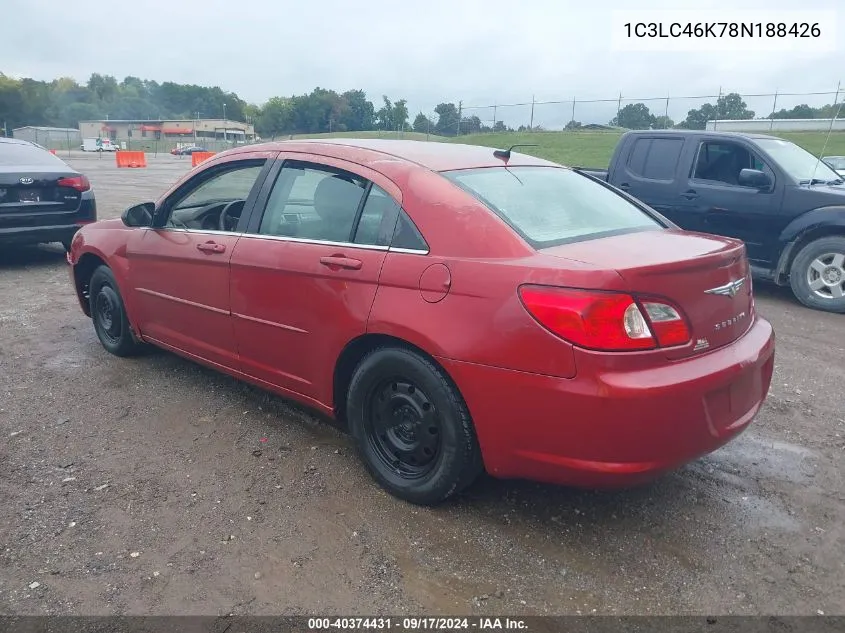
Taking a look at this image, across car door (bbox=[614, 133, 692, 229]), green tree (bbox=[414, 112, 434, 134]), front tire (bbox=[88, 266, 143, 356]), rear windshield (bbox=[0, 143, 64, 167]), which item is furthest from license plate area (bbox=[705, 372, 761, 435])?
green tree (bbox=[414, 112, 434, 134])

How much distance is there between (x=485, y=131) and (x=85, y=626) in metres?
36.8

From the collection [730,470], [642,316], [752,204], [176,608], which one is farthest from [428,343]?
[752,204]

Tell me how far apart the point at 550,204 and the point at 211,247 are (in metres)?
1.93

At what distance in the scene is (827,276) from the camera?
6.89 m

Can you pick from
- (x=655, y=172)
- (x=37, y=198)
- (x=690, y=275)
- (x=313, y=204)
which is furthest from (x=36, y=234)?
(x=690, y=275)

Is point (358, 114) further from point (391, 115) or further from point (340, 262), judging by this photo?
point (340, 262)

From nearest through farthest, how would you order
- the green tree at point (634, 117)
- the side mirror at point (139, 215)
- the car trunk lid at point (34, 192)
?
the side mirror at point (139, 215)
the car trunk lid at point (34, 192)
the green tree at point (634, 117)

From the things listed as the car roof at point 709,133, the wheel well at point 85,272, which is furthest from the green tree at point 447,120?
the wheel well at point 85,272

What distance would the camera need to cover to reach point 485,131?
122 ft

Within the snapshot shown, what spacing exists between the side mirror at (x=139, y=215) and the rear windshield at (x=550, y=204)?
7.33 ft

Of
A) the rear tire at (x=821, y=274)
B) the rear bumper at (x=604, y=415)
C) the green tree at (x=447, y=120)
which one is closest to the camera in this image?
the rear bumper at (x=604, y=415)

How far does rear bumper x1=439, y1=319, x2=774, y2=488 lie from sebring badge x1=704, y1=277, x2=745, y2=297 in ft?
0.75

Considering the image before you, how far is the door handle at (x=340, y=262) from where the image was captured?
10.2 feet

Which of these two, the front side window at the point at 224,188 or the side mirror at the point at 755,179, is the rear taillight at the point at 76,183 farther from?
the side mirror at the point at 755,179
